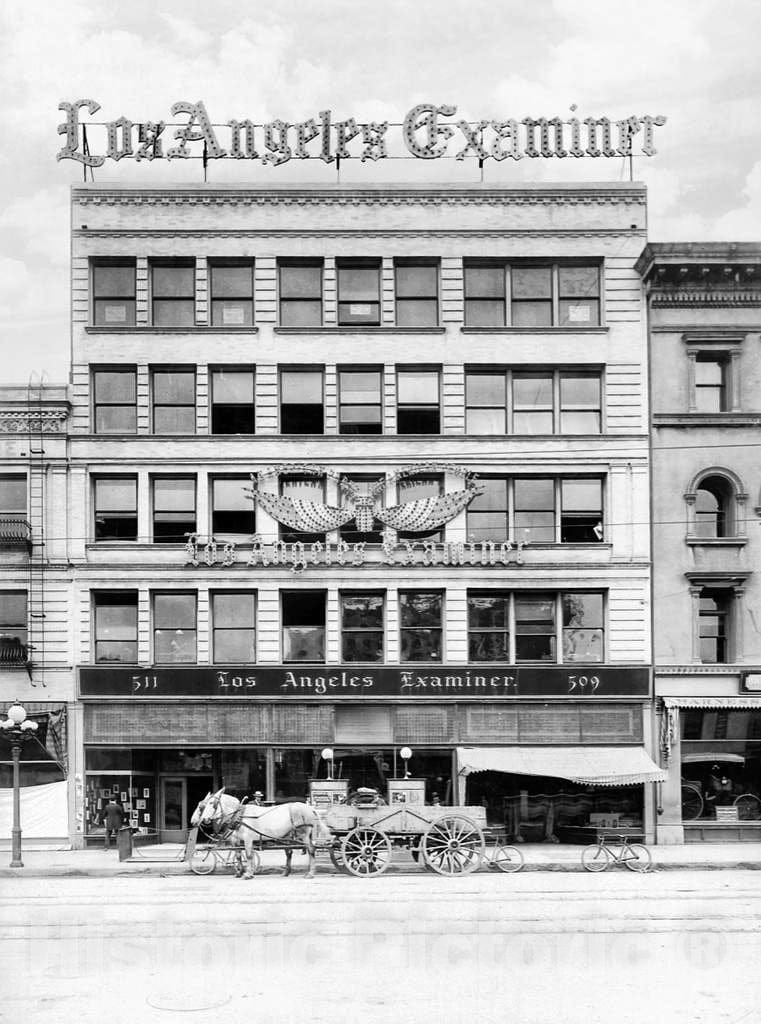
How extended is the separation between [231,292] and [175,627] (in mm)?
8740

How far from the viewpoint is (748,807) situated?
A: 2967cm

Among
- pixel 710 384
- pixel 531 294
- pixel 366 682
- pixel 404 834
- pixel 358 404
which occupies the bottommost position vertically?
pixel 404 834

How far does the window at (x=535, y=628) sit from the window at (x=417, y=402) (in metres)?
4.97

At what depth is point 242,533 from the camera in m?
30.5

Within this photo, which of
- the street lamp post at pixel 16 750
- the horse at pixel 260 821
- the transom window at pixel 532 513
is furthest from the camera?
the transom window at pixel 532 513

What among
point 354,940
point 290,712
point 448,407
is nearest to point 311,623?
point 290,712

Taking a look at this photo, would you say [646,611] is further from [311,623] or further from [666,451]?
[311,623]

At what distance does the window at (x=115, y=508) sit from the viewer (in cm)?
3055

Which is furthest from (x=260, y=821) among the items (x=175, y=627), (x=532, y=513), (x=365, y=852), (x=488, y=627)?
(x=532, y=513)

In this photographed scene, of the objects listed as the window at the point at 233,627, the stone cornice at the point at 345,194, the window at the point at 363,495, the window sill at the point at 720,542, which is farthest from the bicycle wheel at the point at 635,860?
the stone cornice at the point at 345,194

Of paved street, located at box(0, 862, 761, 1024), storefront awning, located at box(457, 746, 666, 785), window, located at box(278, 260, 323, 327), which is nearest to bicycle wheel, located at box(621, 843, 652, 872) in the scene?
storefront awning, located at box(457, 746, 666, 785)

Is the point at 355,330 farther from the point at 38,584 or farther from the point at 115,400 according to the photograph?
the point at 38,584

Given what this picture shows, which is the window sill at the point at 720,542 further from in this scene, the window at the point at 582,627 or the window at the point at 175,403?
the window at the point at 175,403

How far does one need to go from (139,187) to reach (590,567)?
1505cm
